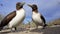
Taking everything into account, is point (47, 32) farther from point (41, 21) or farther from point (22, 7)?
point (41, 21)

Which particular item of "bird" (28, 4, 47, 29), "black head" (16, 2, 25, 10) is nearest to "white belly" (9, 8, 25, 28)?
"black head" (16, 2, 25, 10)

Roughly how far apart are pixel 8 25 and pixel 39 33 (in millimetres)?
1374

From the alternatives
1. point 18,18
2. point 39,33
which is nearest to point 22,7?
point 18,18

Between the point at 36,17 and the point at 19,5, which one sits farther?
the point at 36,17

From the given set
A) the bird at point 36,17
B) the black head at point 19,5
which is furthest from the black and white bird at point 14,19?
the bird at point 36,17

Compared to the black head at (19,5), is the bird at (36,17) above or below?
below

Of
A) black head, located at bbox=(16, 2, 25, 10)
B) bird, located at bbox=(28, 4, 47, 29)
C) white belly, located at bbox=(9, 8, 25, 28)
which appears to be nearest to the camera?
white belly, located at bbox=(9, 8, 25, 28)

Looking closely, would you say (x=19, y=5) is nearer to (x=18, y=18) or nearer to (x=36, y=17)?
(x=18, y=18)

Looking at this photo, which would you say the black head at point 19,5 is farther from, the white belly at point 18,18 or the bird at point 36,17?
the bird at point 36,17

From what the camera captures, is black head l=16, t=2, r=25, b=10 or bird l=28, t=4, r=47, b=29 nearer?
black head l=16, t=2, r=25, b=10

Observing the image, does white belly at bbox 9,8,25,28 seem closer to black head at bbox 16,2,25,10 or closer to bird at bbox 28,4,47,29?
black head at bbox 16,2,25,10

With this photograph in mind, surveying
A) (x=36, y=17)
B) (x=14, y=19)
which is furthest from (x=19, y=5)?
(x=36, y=17)

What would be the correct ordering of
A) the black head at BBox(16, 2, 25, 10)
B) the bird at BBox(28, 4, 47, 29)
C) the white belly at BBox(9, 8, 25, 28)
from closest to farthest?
the white belly at BBox(9, 8, 25, 28), the black head at BBox(16, 2, 25, 10), the bird at BBox(28, 4, 47, 29)

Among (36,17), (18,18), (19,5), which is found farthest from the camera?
(36,17)
